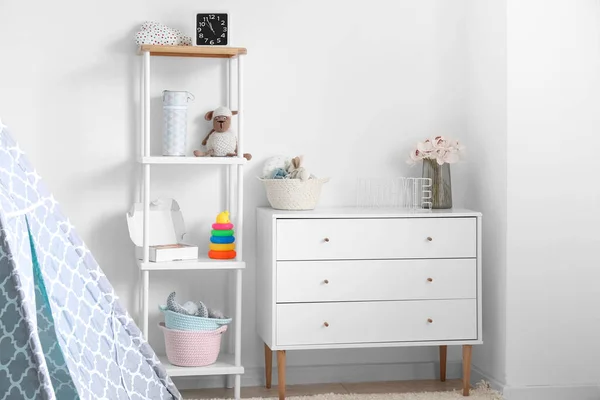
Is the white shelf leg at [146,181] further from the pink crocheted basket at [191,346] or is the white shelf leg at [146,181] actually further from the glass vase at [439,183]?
the glass vase at [439,183]

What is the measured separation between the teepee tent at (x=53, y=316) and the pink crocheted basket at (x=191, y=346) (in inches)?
8.3

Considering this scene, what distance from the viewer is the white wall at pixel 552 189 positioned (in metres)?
3.16

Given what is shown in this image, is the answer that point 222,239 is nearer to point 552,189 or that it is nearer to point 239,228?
point 239,228

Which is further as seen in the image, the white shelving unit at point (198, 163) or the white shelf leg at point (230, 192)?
the white shelf leg at point (230, 192)

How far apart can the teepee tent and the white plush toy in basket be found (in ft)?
2.62

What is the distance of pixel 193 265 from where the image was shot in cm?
306

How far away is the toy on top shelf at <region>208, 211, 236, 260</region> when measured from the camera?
124 inches

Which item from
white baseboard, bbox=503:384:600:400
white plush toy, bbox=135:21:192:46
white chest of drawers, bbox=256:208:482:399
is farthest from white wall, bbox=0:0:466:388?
white baseboard, bbox=503:384:600:400

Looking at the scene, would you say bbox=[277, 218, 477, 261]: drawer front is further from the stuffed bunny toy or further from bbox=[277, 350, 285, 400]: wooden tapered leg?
bbox=[277, 350, 285, 400]: wooden tapered leg

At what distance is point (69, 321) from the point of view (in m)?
2.38

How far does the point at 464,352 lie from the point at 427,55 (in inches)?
52.9

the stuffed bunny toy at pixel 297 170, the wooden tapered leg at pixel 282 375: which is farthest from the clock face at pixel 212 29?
the wooden tapered leg at pixel 282 375

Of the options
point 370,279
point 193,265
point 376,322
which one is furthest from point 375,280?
point 193,265

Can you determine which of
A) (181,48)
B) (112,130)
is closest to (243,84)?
(181,48)
